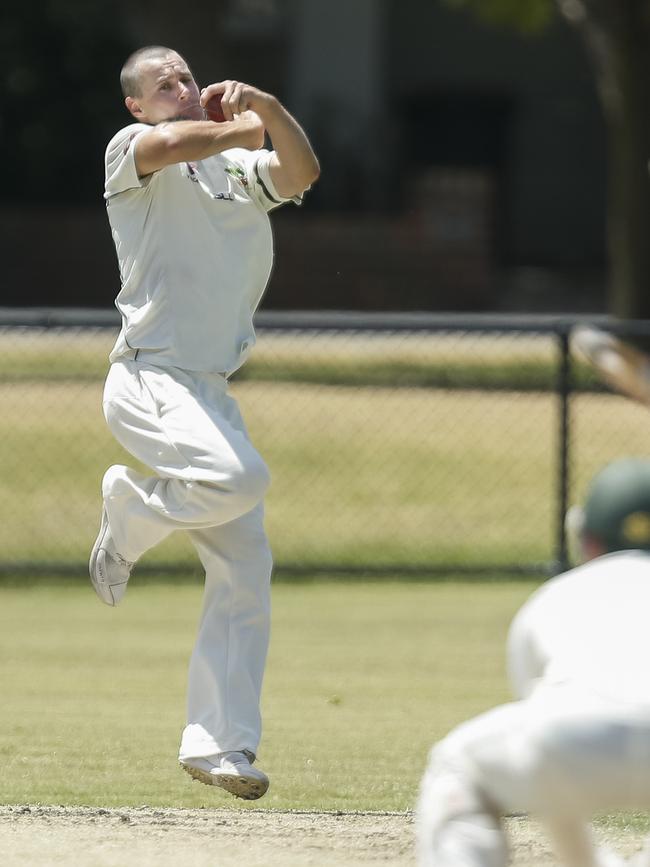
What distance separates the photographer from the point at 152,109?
5.14 metres

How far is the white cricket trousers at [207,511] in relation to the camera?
493 cm

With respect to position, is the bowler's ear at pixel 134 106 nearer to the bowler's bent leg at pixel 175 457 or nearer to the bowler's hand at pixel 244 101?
the bowler's hand at pixel 244 101

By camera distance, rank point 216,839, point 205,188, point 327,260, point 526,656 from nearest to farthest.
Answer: point 526,656
point 216,839
point 205,188
point 327,260

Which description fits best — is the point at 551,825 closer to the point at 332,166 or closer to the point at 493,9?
the point at 493,9

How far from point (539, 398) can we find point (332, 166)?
12.1 m

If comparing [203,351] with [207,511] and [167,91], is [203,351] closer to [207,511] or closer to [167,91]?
[207,511]

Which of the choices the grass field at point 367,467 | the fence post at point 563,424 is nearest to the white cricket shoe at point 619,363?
the fence post at point 563,424

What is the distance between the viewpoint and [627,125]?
17219 millimetres

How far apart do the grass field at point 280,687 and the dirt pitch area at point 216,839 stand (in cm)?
22

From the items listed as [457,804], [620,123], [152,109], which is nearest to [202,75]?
[620,123]

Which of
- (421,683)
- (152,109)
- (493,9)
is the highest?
(152,109)

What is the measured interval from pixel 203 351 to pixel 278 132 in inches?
26.3

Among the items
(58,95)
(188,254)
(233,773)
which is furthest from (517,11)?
(233,773)

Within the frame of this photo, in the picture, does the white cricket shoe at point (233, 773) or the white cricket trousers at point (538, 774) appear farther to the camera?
the white cricket shoe at point (233, 773)
